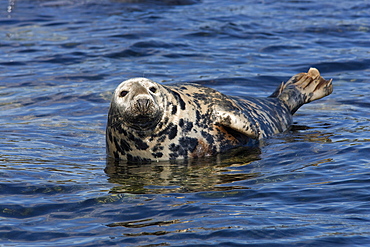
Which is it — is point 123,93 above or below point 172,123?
above

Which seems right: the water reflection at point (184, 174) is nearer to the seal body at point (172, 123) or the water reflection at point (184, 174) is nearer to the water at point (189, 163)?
the water at point (189, 163)

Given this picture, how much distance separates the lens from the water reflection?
5.79 metres

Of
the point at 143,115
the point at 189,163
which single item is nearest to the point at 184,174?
the point at 189,163

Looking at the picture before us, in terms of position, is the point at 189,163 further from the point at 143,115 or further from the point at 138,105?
the point at 138,105

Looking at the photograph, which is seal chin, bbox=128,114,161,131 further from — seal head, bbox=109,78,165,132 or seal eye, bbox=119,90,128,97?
seal eye, bbox=119,90,128,97

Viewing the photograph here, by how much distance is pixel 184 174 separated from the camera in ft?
20.9

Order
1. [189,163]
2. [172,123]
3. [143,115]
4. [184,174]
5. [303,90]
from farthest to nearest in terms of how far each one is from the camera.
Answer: [303,90], [172,123], [189,163], [143,115], [184,174]

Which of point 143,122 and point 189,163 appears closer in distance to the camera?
point 143,122

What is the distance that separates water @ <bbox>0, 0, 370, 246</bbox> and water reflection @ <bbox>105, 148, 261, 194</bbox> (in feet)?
0.06

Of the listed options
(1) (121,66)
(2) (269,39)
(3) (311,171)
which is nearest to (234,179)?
(3) (311,171)

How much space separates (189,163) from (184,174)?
493 millimetres

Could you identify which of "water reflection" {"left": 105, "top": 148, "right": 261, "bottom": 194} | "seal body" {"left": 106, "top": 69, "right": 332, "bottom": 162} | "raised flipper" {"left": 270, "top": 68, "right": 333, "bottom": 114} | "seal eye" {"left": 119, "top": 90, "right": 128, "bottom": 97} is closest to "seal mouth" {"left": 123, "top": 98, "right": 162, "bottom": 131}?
"seal body" {"left": 106, "top": 69, "right": 332, "bottom": 162}

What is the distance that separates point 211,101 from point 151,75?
15.2 ft

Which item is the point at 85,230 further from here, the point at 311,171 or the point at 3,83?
the point at 3,83
